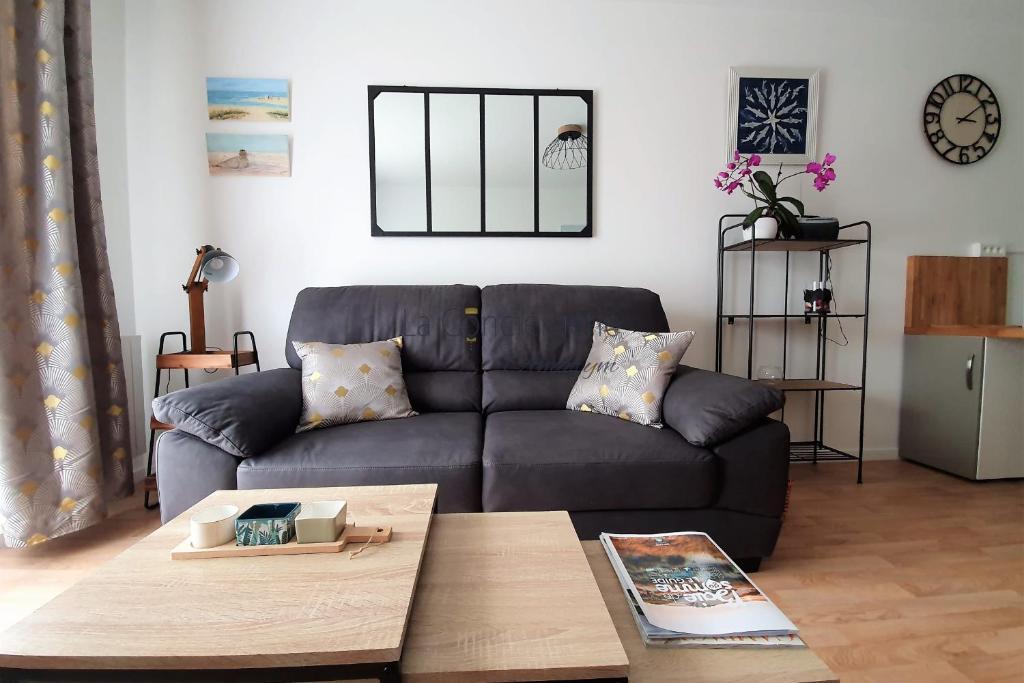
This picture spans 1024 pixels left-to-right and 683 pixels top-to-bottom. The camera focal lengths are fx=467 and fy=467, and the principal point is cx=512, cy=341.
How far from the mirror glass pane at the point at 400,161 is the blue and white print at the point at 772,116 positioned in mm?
1650

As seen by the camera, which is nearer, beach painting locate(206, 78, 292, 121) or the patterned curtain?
the patterned curtain

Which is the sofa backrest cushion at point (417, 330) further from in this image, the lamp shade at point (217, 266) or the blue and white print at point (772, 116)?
the blue and white print at point (772, 116)

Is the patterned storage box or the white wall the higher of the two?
the white wall

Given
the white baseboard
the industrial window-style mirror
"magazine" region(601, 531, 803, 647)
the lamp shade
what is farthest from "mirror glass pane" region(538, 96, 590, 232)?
the white baseboard

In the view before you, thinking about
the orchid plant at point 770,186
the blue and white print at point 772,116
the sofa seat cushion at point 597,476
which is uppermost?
the blue and white print at point 772,116

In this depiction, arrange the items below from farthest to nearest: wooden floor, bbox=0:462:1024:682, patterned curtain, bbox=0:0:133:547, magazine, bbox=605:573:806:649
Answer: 1. patterned curtain, bbox=0:0:133:547
2. wooden floor, bbox=0:462:1024:682
3. magazine, bbox=605:573:806:649

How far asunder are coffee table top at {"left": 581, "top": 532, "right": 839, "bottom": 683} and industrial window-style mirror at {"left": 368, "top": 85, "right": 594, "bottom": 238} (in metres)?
1.98

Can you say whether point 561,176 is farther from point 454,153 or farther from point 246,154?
point 246,154

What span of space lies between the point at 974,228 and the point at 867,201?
642 mm

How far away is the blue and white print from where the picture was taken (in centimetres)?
243

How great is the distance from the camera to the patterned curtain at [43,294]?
1485 mm

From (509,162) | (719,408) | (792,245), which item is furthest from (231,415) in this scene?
(792,245)

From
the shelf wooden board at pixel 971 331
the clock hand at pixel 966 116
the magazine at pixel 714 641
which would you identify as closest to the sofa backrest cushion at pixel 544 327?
the magazine at pixel 714 641

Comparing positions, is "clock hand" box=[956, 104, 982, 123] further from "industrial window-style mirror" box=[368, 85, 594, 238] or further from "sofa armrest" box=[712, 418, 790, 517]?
"sofa armrest" box=[712, 418, 790, 517]
